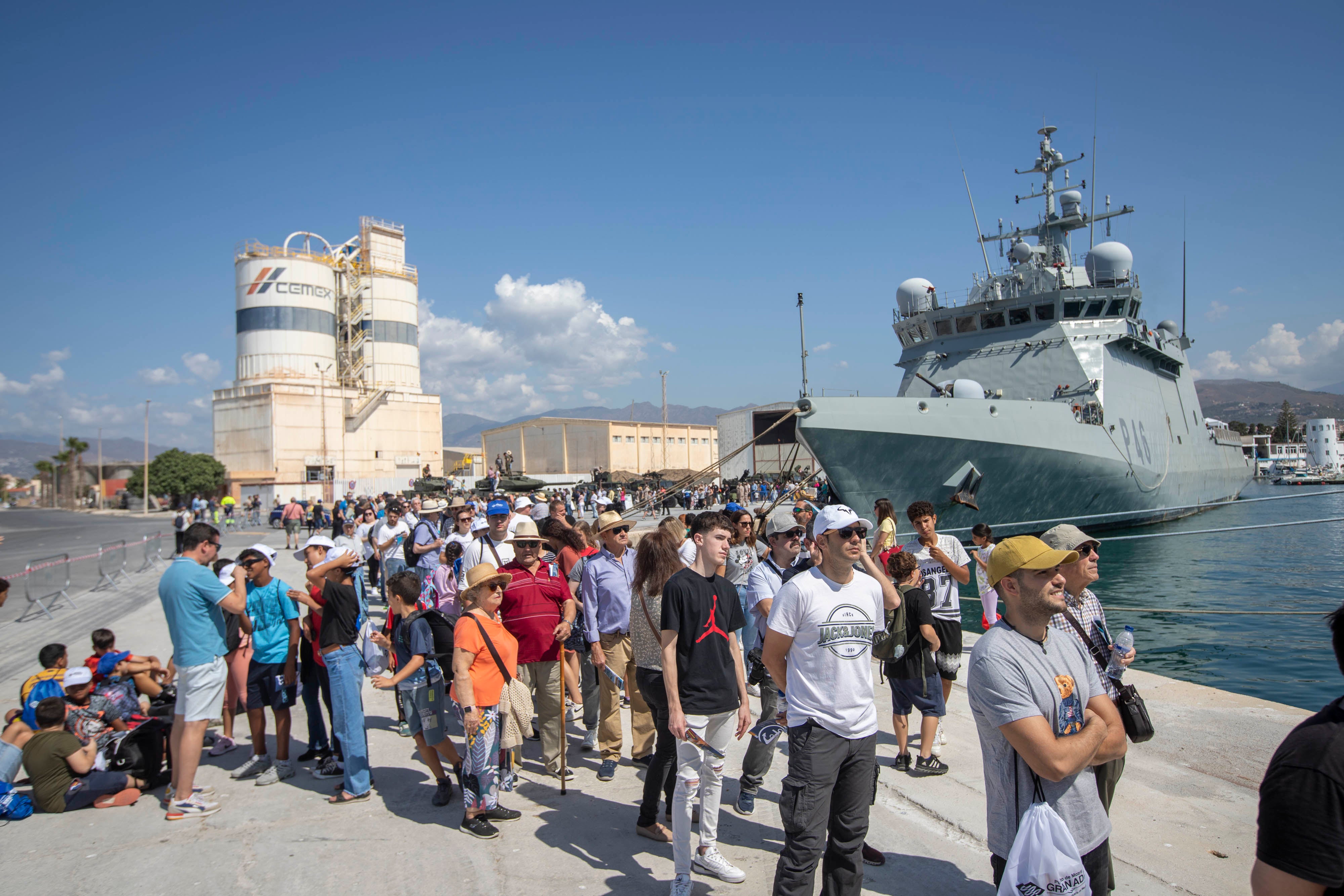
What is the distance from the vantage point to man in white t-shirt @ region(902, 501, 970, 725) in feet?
16.6

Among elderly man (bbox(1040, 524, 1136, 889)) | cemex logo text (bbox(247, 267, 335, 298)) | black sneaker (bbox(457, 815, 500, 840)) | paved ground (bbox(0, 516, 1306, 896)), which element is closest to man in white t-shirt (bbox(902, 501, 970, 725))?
paved ground (bbox(0, 516, 1306, 896))

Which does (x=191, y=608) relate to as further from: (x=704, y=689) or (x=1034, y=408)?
(x=1034, y=408)

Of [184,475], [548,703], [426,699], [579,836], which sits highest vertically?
[184,475]

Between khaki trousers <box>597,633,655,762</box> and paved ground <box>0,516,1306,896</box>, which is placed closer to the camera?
paved ground <box>0,516,1306,896</box>

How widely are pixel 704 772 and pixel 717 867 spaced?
44 centimetres

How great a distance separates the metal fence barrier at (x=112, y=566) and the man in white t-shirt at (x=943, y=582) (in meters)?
12.9

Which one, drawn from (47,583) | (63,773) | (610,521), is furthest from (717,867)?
(47,583)

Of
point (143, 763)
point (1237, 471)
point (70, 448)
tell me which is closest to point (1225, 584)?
point (143, 763)

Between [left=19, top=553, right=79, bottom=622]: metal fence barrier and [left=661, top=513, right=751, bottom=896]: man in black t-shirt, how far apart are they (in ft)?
32.7

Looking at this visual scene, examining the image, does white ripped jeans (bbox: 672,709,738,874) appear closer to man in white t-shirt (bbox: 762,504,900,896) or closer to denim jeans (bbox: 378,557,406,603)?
man in white t-shirt (bbox: 762,504,900,896)

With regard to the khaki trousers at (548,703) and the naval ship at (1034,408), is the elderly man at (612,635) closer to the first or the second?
the khaki trousers at (548,703)

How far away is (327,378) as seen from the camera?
167 feet

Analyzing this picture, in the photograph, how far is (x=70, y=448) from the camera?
7044 centimetres

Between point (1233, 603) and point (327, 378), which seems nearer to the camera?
point (1233, 603)
